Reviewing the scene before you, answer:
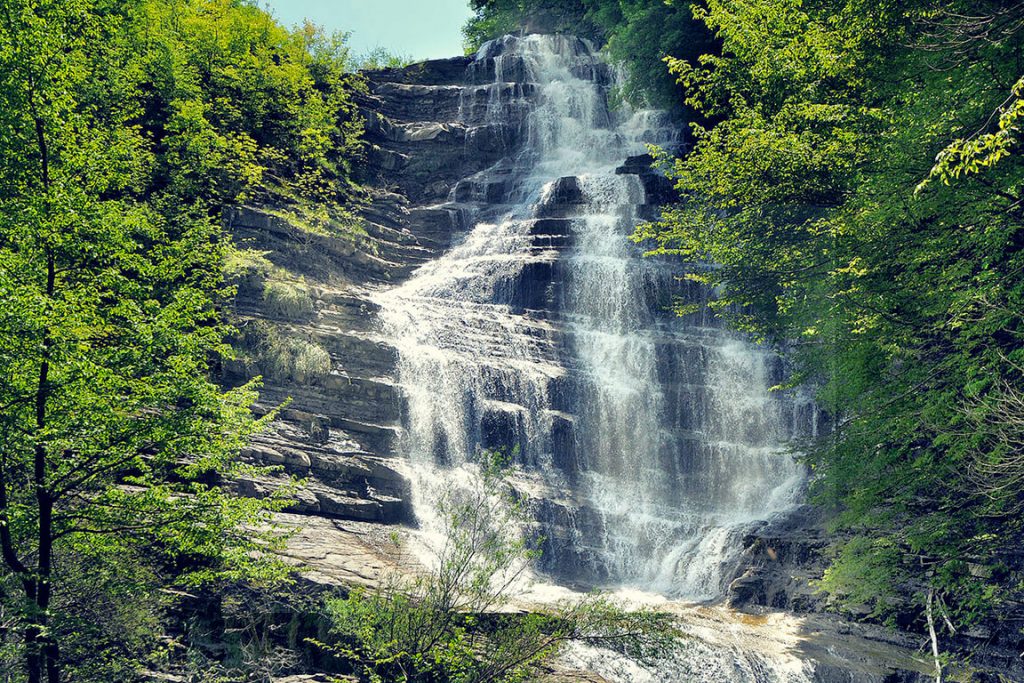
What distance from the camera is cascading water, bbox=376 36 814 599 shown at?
2191 centimetres

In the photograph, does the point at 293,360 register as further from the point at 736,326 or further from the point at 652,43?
the point at 652,43

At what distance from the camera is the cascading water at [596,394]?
2191 centimetres

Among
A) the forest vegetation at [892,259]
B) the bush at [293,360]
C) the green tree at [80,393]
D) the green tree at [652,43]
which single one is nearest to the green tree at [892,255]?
the forest vegetation at [892,259]

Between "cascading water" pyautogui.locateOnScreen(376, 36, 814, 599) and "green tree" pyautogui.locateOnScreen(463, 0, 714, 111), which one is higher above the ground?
"green tree" pyautogui.locateOnScreen(463, 0, 714, 111)

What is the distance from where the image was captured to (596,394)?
24.8 meters

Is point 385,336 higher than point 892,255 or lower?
lower

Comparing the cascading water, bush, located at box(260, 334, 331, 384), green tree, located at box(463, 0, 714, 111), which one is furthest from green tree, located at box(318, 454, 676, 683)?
green tree, located at box(463, 0, 714, 111)

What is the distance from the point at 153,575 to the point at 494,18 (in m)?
39.9

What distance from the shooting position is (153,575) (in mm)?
13242

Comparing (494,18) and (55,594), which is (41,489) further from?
(494,18)

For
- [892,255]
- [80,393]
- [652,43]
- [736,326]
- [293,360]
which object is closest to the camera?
[80,393]

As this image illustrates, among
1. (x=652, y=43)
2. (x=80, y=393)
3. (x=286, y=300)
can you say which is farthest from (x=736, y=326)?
(x=652, y=43)

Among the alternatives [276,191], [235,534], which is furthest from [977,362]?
[276,191]

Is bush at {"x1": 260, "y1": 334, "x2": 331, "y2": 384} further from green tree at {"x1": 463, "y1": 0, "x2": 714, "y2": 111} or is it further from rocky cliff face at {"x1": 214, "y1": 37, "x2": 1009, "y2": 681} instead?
green tree at {"x1": 463, "y1": 0, "x2": 714, "y2": 111}
